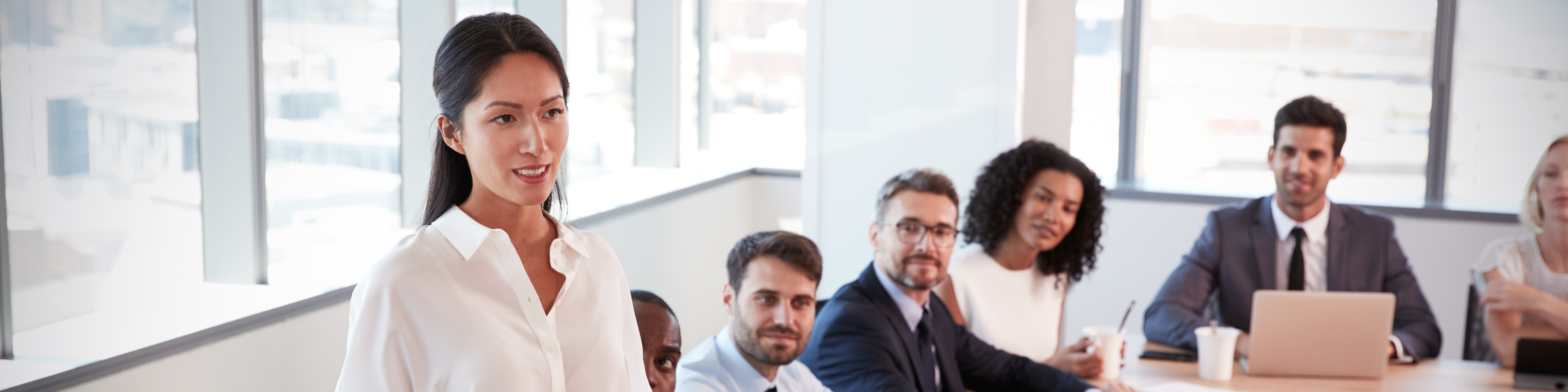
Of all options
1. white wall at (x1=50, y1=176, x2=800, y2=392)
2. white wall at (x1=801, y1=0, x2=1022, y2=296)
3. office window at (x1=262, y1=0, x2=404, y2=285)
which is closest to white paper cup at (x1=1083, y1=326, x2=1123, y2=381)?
white wall at (x1=801, y1=0, x2=1022, y2=296)

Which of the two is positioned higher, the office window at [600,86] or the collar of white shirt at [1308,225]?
the office window at [600,86]

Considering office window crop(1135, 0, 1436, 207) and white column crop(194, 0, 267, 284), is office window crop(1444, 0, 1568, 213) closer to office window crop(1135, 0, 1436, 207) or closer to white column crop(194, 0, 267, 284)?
office window crop(1135, 0, 1436, 207)

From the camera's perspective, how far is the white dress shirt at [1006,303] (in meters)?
2.89

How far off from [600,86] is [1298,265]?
2.92 meters

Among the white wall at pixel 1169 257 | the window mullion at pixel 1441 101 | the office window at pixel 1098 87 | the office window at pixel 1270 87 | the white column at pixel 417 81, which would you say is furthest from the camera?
the office window at pixel 1098 87

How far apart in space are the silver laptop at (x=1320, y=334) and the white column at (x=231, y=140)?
243 centimetres

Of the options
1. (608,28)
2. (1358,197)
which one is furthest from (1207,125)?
(608,28)

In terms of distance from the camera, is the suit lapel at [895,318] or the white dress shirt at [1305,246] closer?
the suit lapel at [895,318]

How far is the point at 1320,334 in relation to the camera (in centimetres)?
256

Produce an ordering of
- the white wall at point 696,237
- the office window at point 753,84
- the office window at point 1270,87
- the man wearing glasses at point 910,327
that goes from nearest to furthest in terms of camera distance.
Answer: the man wearing glasses at point 910,327
the white wall at point 696,237
the office window at point 1270,87
the office window at point 753,84

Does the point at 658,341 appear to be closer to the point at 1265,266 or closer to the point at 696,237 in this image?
the point at 1265,266

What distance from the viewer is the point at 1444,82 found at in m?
4.77

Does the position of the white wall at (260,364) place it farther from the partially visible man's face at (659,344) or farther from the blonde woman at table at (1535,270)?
the blonde woman at table at (1535,270)

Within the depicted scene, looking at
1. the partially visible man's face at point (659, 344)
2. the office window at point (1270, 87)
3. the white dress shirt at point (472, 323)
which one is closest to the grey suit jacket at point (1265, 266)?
the partially visible man's face at point (659, 344)
